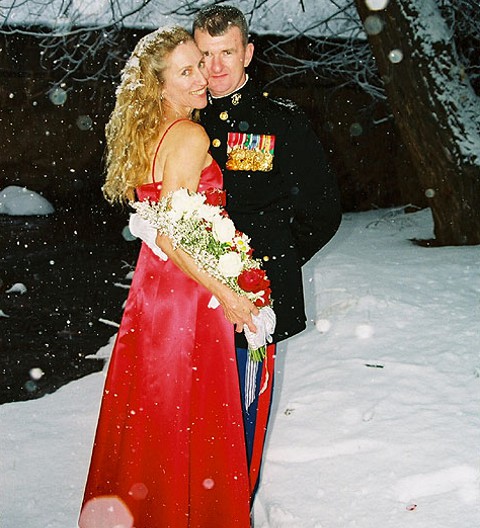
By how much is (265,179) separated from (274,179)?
0.04 meters

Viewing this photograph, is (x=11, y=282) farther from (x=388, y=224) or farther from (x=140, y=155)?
(x=140, y=155)

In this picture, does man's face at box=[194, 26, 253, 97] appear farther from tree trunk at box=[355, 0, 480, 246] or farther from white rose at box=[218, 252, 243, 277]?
tree trunk at box=[355, 0, 480, 246]

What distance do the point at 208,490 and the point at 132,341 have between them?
0.67 m

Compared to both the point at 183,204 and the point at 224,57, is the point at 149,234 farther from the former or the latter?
the point at 224,57

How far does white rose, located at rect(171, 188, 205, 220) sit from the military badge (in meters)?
0.45

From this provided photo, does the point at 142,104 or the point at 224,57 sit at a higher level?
the point at 224,57

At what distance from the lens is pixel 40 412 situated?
4.80 meters

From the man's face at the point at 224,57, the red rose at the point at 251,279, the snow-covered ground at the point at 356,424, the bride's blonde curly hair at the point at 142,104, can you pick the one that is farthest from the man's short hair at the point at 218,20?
the snow-covered ground at the point at 356,424

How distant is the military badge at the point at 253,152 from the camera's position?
2.85 m

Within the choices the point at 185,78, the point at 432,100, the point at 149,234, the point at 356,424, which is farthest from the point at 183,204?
the point at 432,100

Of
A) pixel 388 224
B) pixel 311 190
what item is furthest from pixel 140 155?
pixel 388 224

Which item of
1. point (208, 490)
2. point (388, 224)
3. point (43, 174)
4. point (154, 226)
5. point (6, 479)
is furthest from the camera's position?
point (43, 174)

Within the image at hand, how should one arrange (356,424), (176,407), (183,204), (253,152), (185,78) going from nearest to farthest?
(183,204) → (185,78) → (176,407) → (253,152) → (356,424)

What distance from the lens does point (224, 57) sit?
2.75 metres
